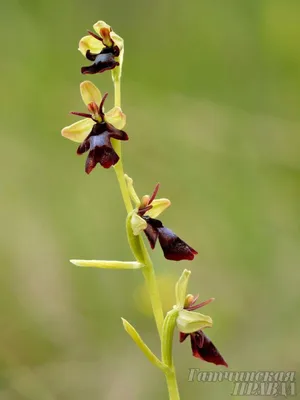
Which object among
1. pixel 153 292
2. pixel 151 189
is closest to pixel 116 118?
pixel 153 292

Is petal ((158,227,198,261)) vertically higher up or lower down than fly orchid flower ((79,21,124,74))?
lower down

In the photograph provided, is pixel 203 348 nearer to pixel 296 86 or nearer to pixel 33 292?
pixel 33 292

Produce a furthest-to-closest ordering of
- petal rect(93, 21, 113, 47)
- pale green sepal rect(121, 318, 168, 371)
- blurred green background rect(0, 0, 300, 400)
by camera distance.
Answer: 1. blurred green background rect(0, 0, 300, 400)
2. petal rect(93, 21, 113, 47)
3. pale green sepal rect(121, 318, 168, 371)

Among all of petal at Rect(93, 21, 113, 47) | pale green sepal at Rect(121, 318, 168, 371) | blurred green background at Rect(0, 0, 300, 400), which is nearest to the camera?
pale green sepal at Rect(121, 318, 168, 371)

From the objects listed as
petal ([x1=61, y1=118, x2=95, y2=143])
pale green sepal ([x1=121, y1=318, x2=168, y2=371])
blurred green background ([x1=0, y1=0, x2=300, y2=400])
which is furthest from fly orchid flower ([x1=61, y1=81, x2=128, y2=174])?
blurred green background ([x1=0, y1=0, x2=300, y2=400])

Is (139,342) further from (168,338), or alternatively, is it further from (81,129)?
(81,129)

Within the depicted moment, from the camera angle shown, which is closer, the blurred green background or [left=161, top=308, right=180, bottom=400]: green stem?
[left=161, top=308, right=180, bottom=400]: green stem

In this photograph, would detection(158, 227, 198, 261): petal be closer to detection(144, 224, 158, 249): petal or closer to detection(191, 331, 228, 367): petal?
detection(144, 224, 158, 249): petal
